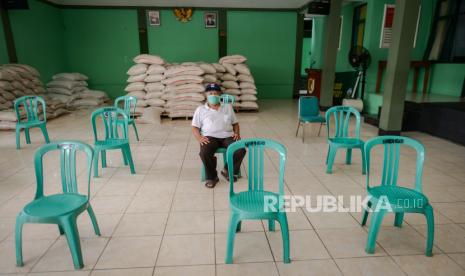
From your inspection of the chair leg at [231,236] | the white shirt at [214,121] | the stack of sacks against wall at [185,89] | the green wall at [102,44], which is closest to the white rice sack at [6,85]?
the stack of sacks against wall at [185,89]

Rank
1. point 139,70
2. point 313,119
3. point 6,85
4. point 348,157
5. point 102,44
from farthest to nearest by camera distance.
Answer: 1. point 102,44
2. point 139,70
3. point 6,85
4. point 313,119
5. point 348,157

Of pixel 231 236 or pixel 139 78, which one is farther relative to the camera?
pixel 139 78

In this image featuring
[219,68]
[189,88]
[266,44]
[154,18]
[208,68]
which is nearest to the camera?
[189,88]

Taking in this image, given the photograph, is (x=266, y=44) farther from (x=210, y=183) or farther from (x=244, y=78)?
(x=210, y=183)

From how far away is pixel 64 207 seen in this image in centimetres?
205

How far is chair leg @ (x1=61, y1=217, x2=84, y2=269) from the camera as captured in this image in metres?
1.96

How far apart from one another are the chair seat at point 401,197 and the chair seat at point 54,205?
2.16 metres

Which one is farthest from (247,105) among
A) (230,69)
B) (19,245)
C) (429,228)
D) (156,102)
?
(19,245)

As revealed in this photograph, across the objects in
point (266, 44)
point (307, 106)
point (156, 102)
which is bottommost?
point (156, 102)

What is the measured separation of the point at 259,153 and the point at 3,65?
680 cm

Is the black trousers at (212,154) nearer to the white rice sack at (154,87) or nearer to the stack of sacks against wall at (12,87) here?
the white rice sack at (154,87)

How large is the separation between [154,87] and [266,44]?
442 cm

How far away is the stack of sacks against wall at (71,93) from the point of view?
26.3 ft

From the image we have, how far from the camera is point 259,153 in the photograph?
7.54 ft
